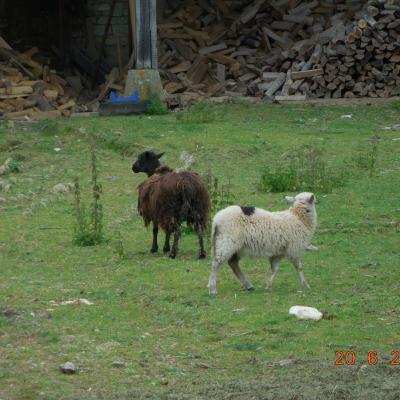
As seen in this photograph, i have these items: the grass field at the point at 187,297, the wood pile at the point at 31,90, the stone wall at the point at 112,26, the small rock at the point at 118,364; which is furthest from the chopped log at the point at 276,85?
the small rock at the point at 118,364

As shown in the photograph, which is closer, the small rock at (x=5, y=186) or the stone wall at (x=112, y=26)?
the small rock at (x=5, y=186)

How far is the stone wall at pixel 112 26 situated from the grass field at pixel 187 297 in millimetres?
10290

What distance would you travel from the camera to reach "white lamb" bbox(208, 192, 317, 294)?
981 cm

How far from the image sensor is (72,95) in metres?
26.3

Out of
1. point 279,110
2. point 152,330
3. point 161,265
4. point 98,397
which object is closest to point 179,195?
point 161,265

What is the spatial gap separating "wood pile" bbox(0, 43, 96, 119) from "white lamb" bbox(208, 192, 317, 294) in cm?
1357

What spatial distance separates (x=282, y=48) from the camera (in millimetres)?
27188

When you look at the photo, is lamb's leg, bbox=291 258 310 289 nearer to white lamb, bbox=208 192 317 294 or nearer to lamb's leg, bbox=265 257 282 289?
white lamb, bbox=208 192 317 294

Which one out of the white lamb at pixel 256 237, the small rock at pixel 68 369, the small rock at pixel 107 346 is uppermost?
the white lamb at pixel 256 237

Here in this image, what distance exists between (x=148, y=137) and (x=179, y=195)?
25.8 feet

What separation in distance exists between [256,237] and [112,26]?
1983 centimetres

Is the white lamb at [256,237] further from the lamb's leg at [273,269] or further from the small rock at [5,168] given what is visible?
the small rock at [5,168]

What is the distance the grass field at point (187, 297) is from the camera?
7477mm
